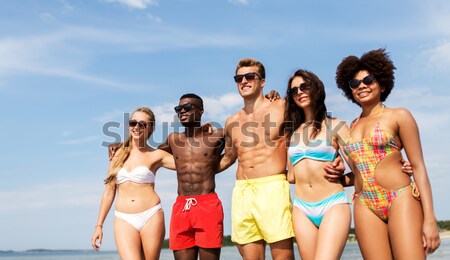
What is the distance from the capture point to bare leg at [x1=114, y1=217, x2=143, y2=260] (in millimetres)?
8166


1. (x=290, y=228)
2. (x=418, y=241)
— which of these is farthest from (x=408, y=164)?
(x=290, y=228)

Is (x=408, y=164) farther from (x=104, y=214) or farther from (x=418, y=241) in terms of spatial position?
(x=104, y=214)

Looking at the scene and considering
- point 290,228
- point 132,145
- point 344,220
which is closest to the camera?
point 344,220

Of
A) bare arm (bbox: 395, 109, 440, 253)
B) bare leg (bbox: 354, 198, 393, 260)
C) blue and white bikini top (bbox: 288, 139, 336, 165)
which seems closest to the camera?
bare arm (bbox: 395, 109, 440, 253)

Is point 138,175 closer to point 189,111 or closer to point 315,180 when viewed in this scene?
point 189,111

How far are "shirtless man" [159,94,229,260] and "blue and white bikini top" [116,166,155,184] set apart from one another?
1.62 feet

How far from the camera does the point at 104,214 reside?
29.9 feet

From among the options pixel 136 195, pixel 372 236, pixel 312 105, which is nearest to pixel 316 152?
pixel 312 105

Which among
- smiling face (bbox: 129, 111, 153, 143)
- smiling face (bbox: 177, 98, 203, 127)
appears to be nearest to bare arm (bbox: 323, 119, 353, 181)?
smiling face (bbox: 177, 98, 203, 127)

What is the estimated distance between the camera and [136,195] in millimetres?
8453

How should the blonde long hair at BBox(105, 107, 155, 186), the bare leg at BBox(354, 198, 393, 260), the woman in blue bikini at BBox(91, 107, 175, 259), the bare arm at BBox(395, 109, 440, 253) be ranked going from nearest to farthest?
the bare arm at BBox(395, 109, 440, 253), the bare leg at BBox(354, 198, 393, 260), the woman in blue bikini at BBox(91, 107, 175, 259), the blonde long hair at BBox(105, 107, 155, 186)

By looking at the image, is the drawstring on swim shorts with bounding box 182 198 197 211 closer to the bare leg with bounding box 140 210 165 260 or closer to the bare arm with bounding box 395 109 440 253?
the bare leg with bounding box 140 210 165 260

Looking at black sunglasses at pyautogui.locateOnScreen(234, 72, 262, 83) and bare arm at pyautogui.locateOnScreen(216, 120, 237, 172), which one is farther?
bare arm at pyautogui.locateOnScreen(216, 120, 237, 172)

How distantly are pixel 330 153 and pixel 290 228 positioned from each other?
3.88ft
